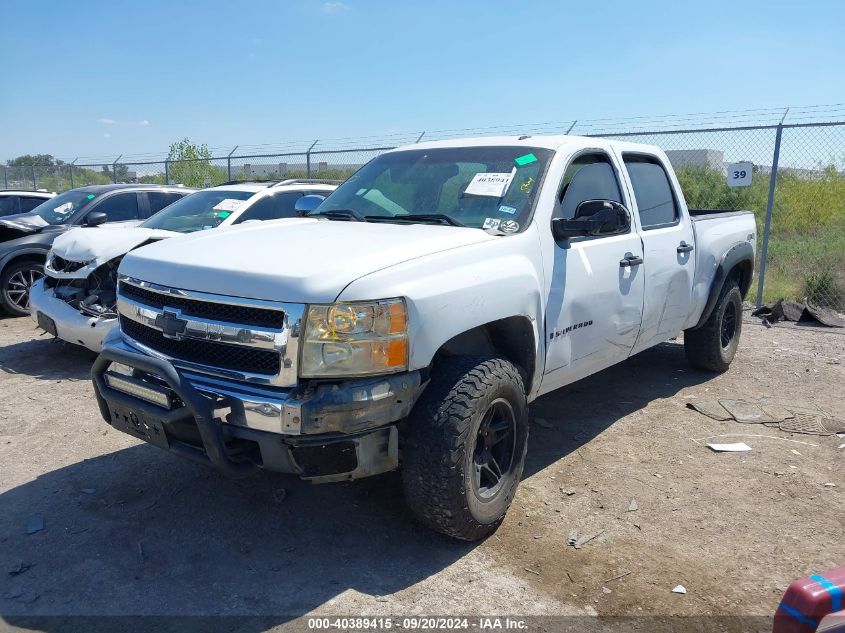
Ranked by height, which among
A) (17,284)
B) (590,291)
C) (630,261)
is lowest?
(17,284)

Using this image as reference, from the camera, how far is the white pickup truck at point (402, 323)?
2.84 m

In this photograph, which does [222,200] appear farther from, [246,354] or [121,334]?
[246,354]

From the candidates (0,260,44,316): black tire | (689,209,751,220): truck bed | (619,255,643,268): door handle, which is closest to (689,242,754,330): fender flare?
(689,209,751,220): truck bed

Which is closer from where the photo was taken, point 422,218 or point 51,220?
point 422,218

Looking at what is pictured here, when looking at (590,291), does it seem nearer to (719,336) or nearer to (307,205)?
(307,205)

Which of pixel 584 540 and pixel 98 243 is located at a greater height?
pixel 98 243

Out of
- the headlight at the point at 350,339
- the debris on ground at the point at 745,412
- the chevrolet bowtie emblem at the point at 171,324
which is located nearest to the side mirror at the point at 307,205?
the chevrolet bowtie emblem at the point at 171,324

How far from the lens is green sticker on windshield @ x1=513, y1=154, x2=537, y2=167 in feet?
13.3

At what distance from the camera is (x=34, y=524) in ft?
11.7

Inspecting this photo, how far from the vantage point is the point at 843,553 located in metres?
3.38

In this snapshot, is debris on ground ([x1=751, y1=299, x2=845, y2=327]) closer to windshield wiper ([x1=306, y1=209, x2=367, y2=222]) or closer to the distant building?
the distant building

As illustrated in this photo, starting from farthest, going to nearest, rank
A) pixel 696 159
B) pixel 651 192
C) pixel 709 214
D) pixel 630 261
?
pixel 696 159
pixel 709 214
pixel 651 192
pixel 630 261

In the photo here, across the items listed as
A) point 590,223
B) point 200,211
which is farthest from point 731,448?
point 200,211

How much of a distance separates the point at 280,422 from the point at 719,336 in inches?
184
